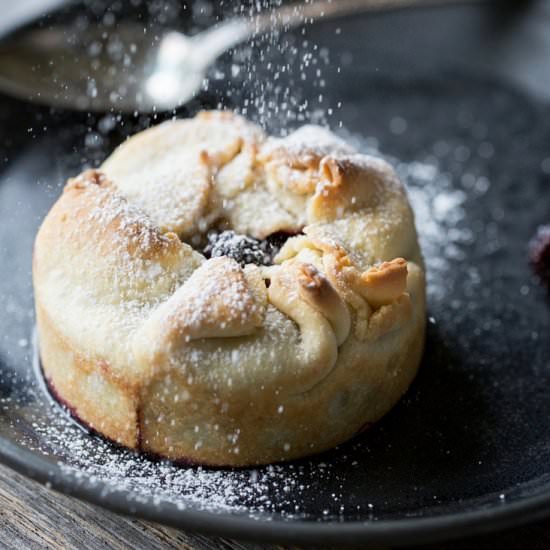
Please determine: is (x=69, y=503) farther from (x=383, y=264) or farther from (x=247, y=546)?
(x=383, y=264)

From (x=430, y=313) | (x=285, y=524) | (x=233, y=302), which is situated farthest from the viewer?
(x=430, y=313)

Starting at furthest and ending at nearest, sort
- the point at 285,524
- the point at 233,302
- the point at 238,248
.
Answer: the point at 238,248 → the point at 233,302 → the point at 285,524

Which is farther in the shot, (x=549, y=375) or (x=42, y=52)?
(x=42, y=52)

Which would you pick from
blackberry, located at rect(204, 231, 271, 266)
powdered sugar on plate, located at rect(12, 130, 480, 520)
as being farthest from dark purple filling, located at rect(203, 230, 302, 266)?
powdered sugar on plate, located at rect(12, 130, 480, 520)

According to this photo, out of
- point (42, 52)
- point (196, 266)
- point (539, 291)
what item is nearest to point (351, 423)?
point (196, 266)

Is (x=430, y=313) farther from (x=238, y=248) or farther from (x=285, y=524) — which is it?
(x=285, y=524)

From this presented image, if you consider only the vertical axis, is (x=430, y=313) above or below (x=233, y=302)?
below

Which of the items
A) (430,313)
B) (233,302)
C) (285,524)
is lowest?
(430,313)

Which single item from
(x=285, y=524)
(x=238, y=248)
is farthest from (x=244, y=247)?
(x=285, y=524)
